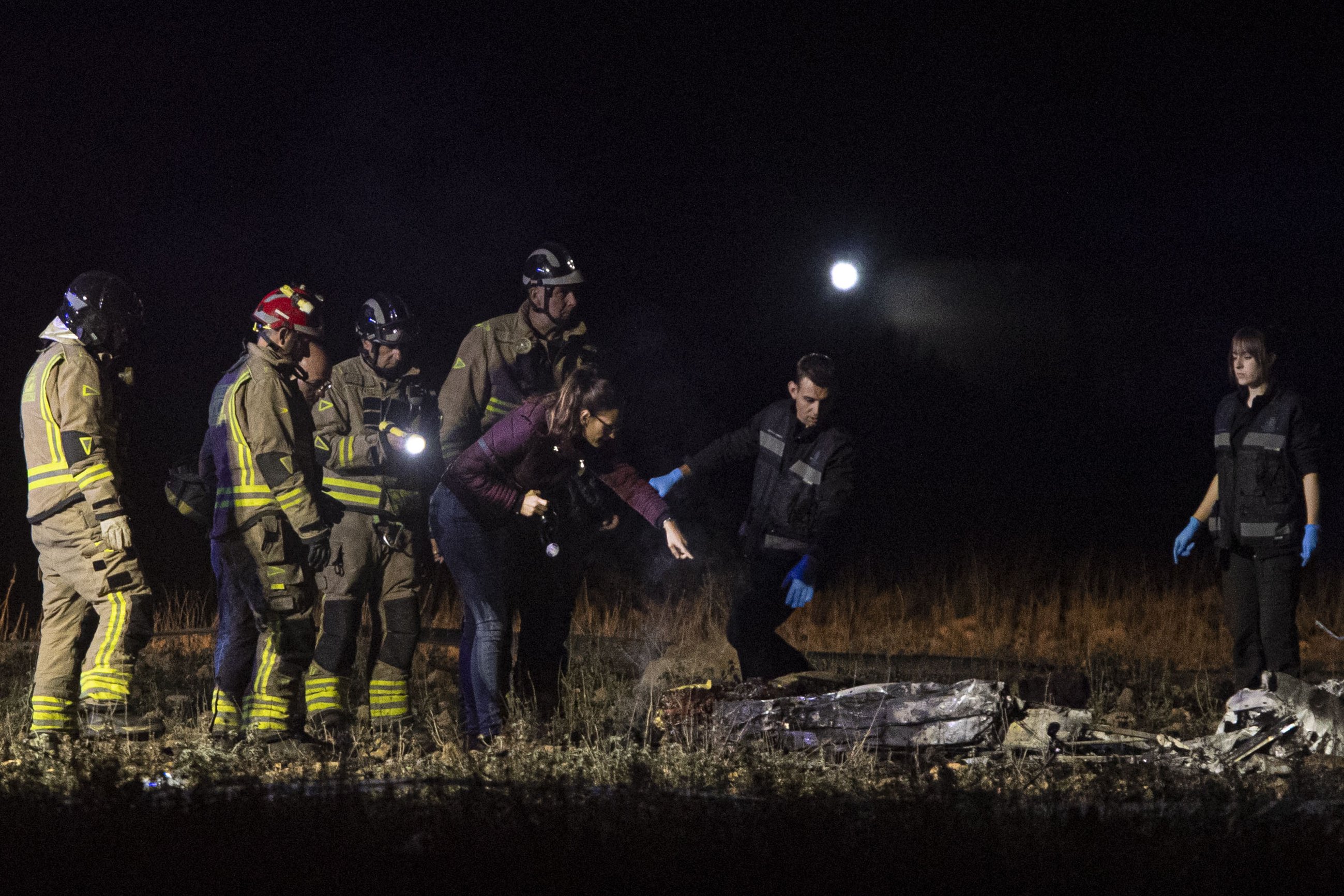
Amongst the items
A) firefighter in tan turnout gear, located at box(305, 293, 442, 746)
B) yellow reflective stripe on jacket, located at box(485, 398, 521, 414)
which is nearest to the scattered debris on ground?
firefighter in tan turnout gear, located at box(305, 293, 442, 746)

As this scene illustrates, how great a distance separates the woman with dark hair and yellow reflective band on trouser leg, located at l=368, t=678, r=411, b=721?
4.27m

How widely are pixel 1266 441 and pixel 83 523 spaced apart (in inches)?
229

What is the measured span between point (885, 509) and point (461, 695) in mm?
18350

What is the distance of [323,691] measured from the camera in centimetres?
665

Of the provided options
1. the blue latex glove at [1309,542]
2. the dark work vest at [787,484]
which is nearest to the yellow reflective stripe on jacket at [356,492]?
the dark work vest at [787,484]

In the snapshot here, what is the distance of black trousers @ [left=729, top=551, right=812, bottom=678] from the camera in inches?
285

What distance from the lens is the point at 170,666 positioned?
31.1ft

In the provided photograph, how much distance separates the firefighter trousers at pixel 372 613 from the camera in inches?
260

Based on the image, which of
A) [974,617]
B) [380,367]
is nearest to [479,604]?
[380,367]

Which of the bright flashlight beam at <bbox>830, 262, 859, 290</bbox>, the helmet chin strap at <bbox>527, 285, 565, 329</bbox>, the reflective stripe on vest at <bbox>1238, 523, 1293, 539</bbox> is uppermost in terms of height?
the bright flashlight beam at <bbox>830, 262, 859, 290</bbox>

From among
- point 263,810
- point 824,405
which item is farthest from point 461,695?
point 824,405

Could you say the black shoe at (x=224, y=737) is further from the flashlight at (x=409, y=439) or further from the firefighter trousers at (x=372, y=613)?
the flashlight at (x=409, y=439)

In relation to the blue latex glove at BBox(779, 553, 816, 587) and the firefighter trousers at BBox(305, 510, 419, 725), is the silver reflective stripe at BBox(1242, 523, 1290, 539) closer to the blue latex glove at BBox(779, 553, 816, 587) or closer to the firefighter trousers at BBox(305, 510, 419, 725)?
the blue latex glove at BBox(779, 553, 816, 587)

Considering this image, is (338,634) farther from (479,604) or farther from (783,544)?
(783,544)
